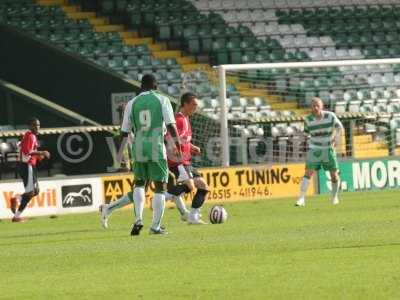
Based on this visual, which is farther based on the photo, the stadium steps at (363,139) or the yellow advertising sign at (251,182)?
the stadium steps at (363,139)

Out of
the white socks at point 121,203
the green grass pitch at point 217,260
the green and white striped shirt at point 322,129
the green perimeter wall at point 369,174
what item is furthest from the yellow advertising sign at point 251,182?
the white socks at point 121,203

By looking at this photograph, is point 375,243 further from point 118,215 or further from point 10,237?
point 118,215

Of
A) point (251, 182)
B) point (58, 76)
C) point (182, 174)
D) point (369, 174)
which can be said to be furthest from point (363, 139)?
point (182, 174)

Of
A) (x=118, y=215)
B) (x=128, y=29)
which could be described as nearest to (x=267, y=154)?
(x=118, y=215)

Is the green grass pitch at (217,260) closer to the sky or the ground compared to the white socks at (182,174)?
closer to the ground

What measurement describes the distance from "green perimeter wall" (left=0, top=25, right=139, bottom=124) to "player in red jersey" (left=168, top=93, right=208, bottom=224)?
486 inches

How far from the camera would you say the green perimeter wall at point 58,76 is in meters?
32.6

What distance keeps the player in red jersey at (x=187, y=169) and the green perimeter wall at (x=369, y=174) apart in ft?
31.8

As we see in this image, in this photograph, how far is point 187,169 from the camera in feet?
65.4

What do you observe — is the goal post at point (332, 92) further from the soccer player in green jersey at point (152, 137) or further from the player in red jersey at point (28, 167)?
the soccer player in green jersey at point (152, 137)

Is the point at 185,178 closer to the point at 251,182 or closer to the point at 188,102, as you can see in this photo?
the point at 188,102

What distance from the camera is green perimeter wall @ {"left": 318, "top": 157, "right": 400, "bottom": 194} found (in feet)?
96.3

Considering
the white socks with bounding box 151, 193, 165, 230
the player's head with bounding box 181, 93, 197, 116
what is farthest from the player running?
the white socks with bounding box 151, 193, 165, 230

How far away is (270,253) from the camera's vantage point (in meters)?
14.0
